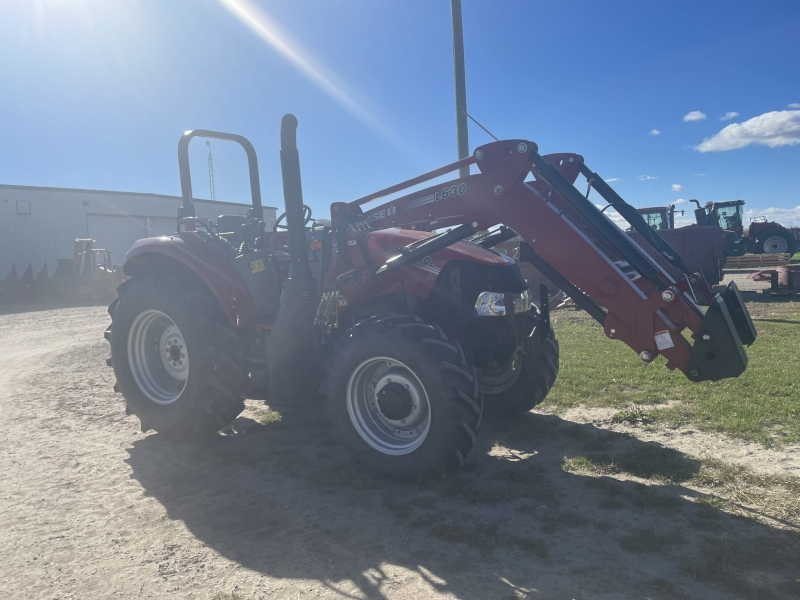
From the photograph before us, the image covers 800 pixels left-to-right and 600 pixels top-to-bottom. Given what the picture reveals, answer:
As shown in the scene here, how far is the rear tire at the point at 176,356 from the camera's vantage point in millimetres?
4301

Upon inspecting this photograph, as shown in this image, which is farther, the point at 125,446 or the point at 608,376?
the point at 608,376

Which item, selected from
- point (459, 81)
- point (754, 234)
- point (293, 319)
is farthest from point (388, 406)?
point (754, 234)

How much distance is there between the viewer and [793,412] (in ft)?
15.3

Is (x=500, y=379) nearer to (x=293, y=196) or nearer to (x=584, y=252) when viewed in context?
(x=584, y=252)

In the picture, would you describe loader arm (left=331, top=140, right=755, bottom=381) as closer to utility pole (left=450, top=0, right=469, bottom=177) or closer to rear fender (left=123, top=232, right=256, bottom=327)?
Result: rear fender (left=123, top=232, right=256, bottom=327)

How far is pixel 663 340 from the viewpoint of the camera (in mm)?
3275

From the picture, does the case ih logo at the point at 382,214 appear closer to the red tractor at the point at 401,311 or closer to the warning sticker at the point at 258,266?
the red tractor at the point at 401,311

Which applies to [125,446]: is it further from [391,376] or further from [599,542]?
[599,542]

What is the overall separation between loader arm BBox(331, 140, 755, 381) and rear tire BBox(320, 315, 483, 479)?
605 millimetres

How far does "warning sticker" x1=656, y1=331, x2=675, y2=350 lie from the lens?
10.7 feet

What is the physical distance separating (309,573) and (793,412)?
13.4ft

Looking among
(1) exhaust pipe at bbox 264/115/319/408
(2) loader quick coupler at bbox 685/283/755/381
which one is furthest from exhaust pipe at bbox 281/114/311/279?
(2) loader quick coupler at bbox 685/283/755/381

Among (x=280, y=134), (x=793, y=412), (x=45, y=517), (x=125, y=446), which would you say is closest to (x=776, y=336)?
(x=793, y=412)

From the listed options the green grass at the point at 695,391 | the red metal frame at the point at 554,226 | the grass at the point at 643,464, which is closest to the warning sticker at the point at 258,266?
the red metal frame at the point at 554,226
